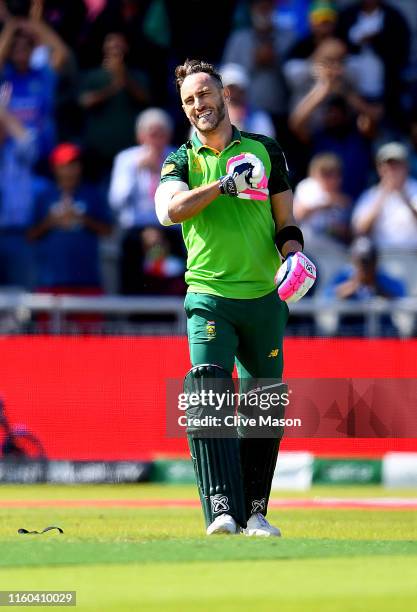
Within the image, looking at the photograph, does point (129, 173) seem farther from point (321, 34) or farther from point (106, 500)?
point (106, 500)

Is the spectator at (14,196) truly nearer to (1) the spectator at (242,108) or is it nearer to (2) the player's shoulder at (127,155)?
(2) the player's shoulder at (127,155)

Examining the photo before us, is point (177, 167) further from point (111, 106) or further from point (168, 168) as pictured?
point (111, 106)

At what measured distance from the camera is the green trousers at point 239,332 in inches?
310

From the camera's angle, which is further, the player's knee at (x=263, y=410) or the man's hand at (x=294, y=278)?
the player's knee at (x=263, y=410)

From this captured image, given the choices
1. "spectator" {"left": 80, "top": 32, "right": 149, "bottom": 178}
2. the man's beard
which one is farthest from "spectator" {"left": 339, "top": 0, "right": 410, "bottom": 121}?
the man's beard

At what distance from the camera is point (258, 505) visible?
26.6 feet

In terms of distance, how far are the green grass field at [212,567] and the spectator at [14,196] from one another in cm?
571

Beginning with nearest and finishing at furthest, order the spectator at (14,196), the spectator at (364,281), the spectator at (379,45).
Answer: the spectator at (364,281) → the spectator at (14,196) → the spectator at (379,45)

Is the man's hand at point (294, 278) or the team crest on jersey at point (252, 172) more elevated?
the team crest on jersey at point (252, 172)

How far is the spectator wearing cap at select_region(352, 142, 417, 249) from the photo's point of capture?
600 inches

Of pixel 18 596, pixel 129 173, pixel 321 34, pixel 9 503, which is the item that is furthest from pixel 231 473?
pixel 321 34

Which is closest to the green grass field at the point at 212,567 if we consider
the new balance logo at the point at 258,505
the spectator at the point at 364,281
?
the new balance logo at the point at 258,505

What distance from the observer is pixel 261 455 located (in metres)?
8.20

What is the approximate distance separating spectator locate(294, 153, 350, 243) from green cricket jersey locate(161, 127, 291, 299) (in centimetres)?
715
